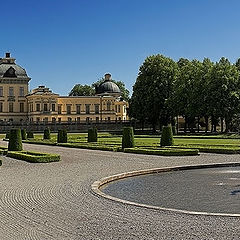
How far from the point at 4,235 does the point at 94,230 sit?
5.20 ft

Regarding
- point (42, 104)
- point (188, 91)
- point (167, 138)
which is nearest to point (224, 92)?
point (188, 91)

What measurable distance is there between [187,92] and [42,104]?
36822 mm

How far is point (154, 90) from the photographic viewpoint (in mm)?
65562

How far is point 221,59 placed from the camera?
2436 inches

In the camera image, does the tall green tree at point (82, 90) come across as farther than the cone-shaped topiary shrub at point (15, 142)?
Yes

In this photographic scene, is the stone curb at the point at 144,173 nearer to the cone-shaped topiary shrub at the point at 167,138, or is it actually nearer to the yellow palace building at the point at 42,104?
the cone-shaped topiary shrub at the point at 167,138

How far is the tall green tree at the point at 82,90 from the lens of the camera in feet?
380

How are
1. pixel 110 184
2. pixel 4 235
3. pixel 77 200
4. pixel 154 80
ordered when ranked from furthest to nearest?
1. pixel 154 80
2. pixel 110 184
3. pixel 77 200
4. pixel 4 235

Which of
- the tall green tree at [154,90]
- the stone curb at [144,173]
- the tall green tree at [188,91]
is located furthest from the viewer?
the tall green tree at [154,90]

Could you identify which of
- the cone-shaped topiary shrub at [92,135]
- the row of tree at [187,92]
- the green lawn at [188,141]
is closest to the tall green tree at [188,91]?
the row of tree at [187,92]

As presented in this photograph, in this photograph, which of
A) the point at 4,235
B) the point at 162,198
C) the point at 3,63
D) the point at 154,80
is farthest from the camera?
the point at 3,63

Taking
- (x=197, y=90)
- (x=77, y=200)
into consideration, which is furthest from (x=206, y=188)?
(x=197, y=90)

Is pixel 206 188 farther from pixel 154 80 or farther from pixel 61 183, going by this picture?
pixel 154 80

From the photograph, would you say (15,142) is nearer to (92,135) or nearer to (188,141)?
(92,135)
